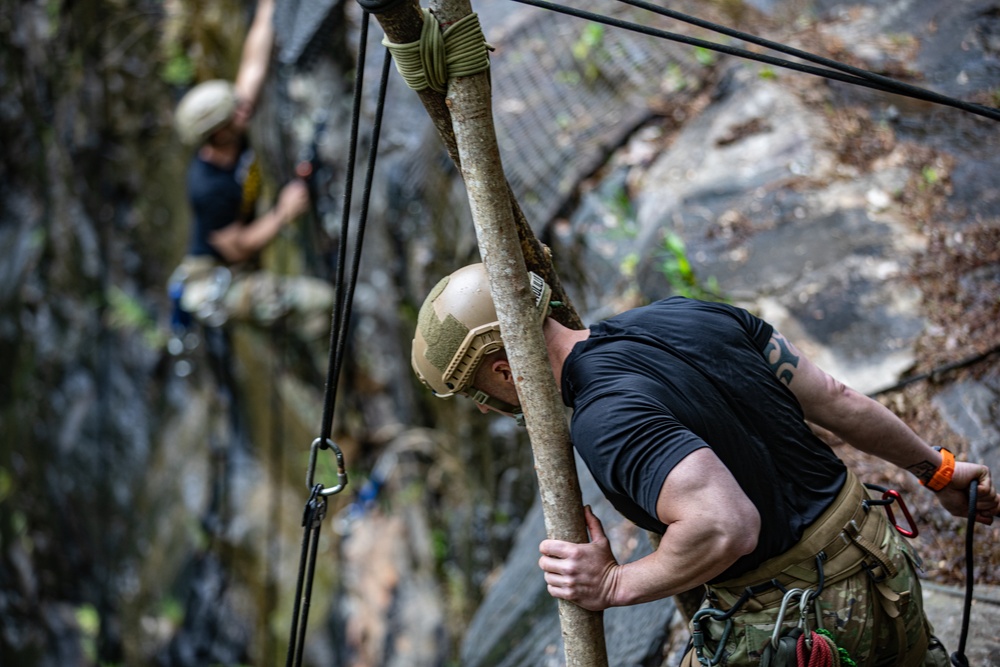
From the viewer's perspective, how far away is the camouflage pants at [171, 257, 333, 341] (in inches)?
327

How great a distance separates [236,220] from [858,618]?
22.8 feet

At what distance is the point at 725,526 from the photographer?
1.88 metres

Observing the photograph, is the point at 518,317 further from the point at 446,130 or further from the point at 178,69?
the point at 178,69

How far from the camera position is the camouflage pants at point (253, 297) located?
27.2 ft

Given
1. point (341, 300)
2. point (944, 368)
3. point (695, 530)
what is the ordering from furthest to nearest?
point (944, 368), point (341, 300), point (695, 530)

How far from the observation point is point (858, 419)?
2.48 metres

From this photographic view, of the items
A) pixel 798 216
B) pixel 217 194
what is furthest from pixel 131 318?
pixel 798 216

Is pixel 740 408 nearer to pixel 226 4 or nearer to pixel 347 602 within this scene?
pixel 347 602

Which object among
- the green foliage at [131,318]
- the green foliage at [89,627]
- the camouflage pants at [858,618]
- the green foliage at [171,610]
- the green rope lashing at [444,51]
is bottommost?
the green foliage at [89,627]

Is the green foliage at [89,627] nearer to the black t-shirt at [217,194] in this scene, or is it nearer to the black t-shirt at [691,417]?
the black t-shirt at [217,194]

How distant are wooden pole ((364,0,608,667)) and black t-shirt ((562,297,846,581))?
0.35 ft

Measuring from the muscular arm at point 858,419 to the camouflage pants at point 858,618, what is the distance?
0.23 metres

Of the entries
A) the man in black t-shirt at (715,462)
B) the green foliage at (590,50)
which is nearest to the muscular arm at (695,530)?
the man in black t-shirt at (715,462)

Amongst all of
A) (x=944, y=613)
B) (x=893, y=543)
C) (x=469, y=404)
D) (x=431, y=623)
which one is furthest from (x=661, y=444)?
(x=431, y=623)
